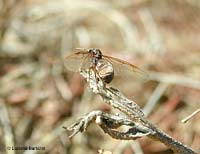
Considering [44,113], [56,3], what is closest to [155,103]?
[44,113]

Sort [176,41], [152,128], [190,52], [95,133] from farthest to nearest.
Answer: [176,41] → [190,52] → [95,133] → [152,128]

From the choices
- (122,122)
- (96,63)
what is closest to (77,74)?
(96,63)

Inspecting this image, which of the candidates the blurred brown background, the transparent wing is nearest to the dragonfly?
the transparent wing

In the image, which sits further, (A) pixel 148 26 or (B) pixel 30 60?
(A) pixel 148 26

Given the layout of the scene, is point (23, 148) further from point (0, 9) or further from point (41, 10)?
point (41, 10)

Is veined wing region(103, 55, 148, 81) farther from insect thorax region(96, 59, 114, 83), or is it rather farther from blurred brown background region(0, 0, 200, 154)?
blurred brown background region(0, 0, 200, 154)

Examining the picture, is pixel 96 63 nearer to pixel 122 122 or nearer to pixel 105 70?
pixel 105 70

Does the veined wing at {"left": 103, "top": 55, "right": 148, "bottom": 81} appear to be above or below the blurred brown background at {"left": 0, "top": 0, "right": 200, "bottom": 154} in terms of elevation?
above
